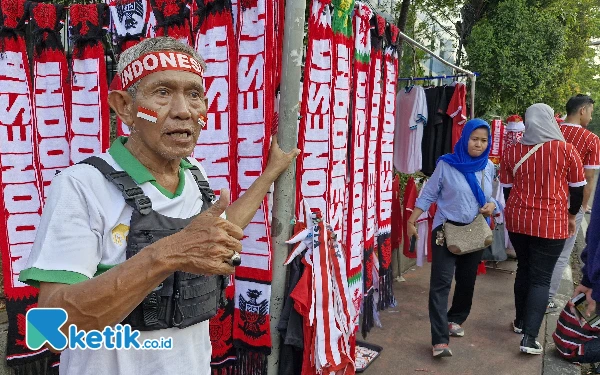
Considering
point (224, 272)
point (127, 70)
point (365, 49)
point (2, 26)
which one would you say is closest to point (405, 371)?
point (365, 49)

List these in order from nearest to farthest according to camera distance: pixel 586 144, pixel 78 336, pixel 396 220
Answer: pixel 78 336
pixel 586 144
pixel 396 220

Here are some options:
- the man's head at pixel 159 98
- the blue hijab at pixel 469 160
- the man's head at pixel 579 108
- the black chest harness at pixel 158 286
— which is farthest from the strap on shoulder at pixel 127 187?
the man's head at pixel 579 108

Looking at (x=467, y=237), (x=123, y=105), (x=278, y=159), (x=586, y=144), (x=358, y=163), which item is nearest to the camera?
(x=123, y=105)

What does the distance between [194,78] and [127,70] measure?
0.73ft

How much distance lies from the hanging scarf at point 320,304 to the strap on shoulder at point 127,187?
110 centimetres

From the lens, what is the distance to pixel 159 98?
152 cm

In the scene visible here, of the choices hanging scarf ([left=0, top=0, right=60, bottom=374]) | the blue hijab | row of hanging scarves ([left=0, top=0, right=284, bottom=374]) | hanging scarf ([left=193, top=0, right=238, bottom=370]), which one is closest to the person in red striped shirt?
the blue hijab

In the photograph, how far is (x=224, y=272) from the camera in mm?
1254

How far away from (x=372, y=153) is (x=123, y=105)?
209 cm

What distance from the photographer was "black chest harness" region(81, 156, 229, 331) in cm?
140

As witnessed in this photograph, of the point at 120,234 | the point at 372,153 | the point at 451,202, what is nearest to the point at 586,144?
the point at 451,202

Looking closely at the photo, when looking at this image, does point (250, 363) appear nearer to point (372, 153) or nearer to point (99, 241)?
point (99, 241)

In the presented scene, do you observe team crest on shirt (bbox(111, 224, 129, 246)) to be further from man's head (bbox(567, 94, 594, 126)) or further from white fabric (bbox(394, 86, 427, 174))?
man's head (bbox(567, 94, 594, 126))

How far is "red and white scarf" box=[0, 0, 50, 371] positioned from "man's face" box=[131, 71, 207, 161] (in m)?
1.36
